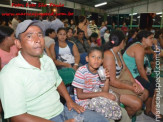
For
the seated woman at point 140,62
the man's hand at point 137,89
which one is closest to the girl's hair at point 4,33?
the seated woman at point 140,62

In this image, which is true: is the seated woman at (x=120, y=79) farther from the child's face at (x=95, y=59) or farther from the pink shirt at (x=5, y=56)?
the pink shirt at (x=5, y=56)

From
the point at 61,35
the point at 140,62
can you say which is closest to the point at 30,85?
the point at 140,62

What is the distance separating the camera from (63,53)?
3340 millimetres

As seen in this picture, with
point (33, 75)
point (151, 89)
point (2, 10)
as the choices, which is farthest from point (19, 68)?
point (2, 10)

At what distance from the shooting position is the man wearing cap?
1145mm

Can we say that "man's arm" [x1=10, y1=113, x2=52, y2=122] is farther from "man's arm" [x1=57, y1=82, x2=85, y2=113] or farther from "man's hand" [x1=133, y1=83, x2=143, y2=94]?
"man's hand" [x1=133, y1=83, x2=143, y2=94]

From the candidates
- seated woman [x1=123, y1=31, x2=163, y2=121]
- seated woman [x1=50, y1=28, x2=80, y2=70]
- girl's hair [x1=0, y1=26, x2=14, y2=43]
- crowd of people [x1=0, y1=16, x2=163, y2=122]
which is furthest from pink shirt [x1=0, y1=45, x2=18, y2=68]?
seated woman [x1=123, y1=31, x2=163, y2=121]

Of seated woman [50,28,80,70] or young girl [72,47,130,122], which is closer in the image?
young girl [72,47,130,122]

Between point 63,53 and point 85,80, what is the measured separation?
62.6 inches

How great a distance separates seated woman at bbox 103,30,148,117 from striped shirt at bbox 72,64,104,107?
1.13ft

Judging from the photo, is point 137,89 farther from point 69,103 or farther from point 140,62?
point 69,103

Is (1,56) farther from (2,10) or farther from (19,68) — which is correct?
(2,10)

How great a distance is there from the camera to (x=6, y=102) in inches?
43.9

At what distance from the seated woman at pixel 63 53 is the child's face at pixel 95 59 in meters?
1.39
